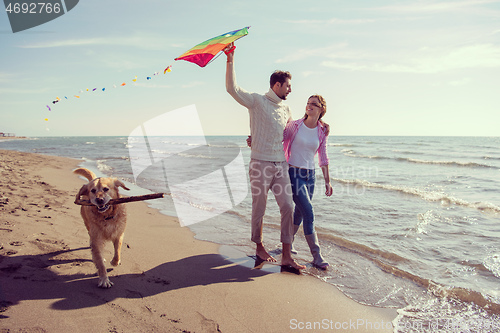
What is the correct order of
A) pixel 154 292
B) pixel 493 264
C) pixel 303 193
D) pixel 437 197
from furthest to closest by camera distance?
pixel 437 197 → pixel 493 264 → pixel 303 193 → pixel 154 292

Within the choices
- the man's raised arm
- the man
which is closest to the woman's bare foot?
the man

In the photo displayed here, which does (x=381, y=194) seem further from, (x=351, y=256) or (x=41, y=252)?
(x=41, y=252)

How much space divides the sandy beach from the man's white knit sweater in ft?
4.79

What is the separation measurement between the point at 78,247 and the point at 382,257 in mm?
4213

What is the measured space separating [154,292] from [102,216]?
1.04 m

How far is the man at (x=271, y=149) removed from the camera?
149 inches

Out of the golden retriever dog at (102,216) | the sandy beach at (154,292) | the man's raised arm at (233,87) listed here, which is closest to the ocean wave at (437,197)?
the sandy beach at (154,292)

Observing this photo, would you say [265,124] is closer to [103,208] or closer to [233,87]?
[233,87]

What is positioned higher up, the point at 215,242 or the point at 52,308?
the point at 52,308

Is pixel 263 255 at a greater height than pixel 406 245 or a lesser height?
greater

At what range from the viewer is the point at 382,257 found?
448 centimetres

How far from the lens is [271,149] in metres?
3.82

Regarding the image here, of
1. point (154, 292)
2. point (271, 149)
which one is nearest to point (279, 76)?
point (271, 149)

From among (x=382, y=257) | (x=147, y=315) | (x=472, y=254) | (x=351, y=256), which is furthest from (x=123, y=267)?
(x=472, y=254)
